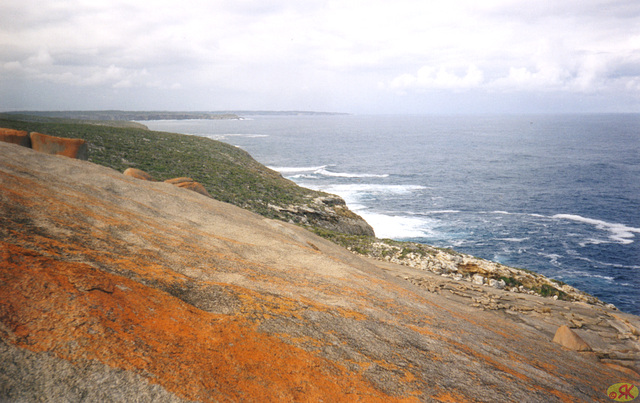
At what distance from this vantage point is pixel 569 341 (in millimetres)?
12938

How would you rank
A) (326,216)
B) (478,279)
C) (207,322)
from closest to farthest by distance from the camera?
(207,322)
(478,279)
(326,216)

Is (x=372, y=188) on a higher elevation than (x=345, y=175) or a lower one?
lower

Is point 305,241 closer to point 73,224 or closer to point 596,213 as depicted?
point 73,224

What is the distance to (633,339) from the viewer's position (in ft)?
52.7

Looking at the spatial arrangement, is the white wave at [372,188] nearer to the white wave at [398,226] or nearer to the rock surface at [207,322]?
the white wave at [398,226]

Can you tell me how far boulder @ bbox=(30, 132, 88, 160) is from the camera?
18.5 metres

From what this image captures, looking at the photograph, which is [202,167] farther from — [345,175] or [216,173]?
[345,175]

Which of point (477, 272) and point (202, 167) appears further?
point (202, 167)

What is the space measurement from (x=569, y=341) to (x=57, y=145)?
25.4m

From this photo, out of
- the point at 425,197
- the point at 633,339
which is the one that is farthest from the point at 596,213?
the point at 633,339

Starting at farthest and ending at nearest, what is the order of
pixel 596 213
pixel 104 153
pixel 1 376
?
pixel 596 213
pixel 104 153
pixel 1 376

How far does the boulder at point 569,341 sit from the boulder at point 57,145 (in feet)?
80.7

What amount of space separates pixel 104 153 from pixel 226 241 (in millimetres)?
35285

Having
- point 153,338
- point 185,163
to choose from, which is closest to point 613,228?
point 185,163
